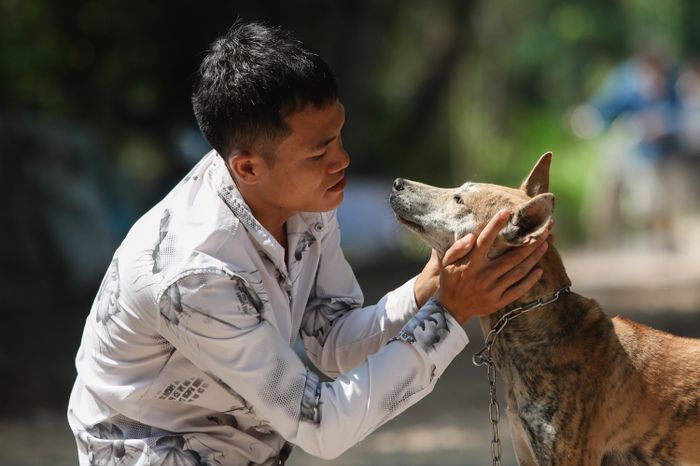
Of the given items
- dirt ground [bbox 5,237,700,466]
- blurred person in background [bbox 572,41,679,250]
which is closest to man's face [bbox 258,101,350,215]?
dirt ground [bbox 5,237,700,466]

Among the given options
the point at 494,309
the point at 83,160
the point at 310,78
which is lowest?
the point at 83,160

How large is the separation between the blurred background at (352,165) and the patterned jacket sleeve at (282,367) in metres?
3.08

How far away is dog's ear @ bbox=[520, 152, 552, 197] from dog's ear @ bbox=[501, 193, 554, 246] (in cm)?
61

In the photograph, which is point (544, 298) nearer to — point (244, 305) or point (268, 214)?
point (268, 214)

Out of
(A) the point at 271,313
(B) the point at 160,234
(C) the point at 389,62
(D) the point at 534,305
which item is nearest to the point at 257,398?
(A) the point at 271,313

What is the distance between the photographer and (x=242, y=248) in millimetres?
3342

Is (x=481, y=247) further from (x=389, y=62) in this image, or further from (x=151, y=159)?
(x=389, y=62)

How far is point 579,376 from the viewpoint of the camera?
3.77 m

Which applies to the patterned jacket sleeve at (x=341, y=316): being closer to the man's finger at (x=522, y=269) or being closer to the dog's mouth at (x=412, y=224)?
the dog's mouth at (x=412, y=224)

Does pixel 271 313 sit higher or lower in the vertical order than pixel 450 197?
lower

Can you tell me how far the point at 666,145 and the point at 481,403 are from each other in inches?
286

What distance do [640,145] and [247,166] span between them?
12.0 meters

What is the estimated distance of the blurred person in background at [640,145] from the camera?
47.8 ft

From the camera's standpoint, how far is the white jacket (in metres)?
3.21
